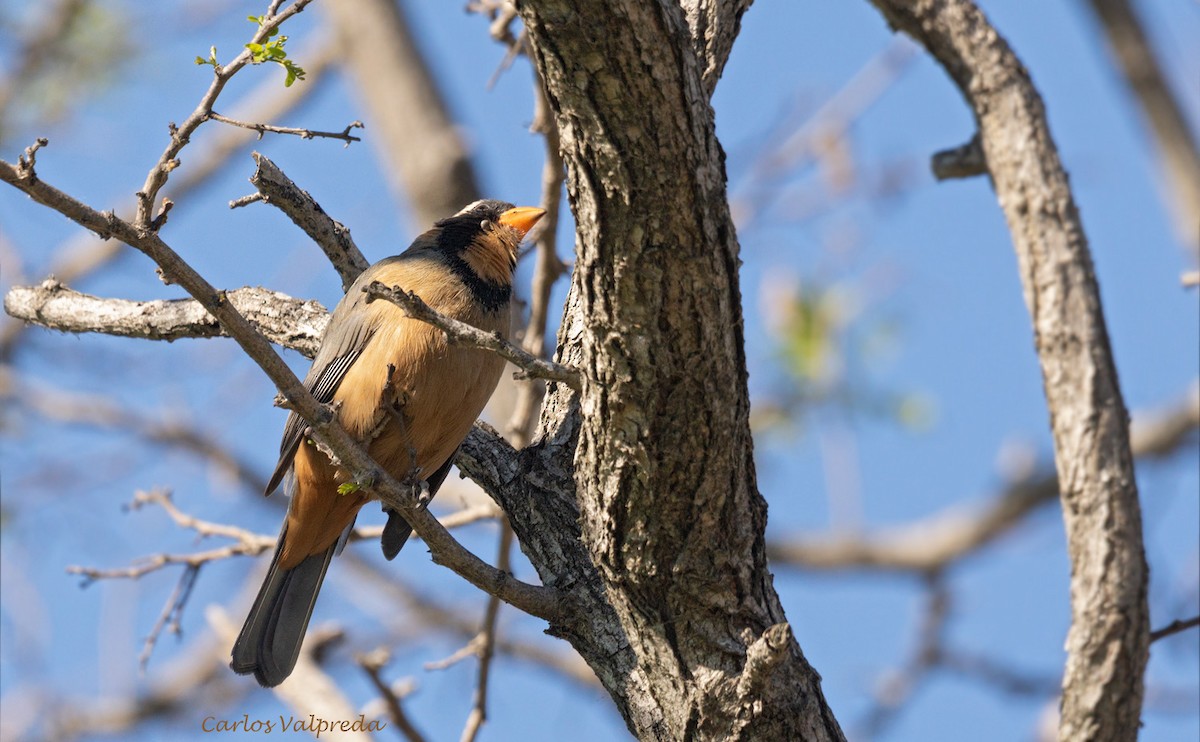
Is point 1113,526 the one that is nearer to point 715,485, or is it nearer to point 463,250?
point 715,485

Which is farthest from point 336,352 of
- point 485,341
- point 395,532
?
point 485,341

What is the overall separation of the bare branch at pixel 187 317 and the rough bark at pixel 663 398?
6.05ft

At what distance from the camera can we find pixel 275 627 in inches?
193

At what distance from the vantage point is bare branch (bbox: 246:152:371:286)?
4.36 metres

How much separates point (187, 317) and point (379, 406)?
888 mm

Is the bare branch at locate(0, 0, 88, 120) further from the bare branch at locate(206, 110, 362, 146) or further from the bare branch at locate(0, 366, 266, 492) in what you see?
the bare branch at locate(206, 110, 362, 146)

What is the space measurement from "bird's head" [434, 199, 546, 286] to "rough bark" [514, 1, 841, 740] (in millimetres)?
1992

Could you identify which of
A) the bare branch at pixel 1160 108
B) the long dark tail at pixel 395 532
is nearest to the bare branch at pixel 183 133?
the long dark tail at pixel 395 532

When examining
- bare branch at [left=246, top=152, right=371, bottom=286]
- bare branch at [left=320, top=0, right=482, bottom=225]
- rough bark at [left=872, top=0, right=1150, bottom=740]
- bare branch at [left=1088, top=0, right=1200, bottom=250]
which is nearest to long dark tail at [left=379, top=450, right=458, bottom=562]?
bare branch at [left=246, top=152, right=371, bottom=286]

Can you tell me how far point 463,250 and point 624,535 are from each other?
7.66ft

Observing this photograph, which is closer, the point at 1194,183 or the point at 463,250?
the point at 463,250

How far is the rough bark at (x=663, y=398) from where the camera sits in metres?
2.81

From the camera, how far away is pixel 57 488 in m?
10.0

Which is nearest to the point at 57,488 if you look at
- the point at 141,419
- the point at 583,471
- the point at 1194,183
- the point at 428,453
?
the point at 141,419
